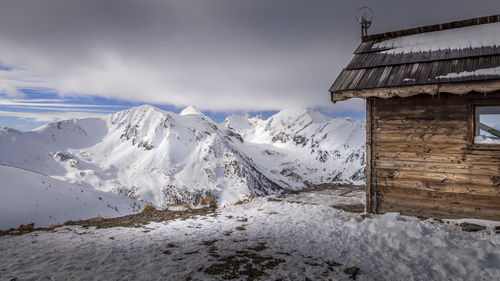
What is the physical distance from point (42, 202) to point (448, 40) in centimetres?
1835

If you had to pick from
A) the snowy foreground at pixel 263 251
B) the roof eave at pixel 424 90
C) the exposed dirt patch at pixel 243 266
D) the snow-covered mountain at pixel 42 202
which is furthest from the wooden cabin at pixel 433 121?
the snow-covered mountain at pixel 42 202

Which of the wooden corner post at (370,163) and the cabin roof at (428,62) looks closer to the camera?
the cabin roof at (428,62)

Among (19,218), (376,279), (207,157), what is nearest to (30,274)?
(376,279)

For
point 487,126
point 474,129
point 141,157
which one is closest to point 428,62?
point 474,129

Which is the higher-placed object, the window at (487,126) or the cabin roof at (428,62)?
the cabin roof at (428,62)

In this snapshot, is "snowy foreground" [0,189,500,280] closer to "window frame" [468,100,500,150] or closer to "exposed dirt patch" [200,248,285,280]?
"exposed dirt patch" [200,248,285,280]

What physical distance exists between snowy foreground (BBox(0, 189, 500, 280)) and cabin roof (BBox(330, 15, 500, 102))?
3.91 m

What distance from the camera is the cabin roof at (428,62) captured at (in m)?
6.75

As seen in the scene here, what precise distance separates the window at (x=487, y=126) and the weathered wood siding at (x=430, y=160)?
586 mm

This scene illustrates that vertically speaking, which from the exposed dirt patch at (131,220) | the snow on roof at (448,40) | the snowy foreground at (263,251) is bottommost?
the exposed dirt patch at (131,220)

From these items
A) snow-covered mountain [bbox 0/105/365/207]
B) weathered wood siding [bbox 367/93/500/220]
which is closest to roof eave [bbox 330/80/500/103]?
weathered wood siding [bbox 367/93/500/220]

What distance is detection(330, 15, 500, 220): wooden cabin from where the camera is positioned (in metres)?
7.04

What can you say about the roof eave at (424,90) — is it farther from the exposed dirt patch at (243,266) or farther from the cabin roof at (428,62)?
the exposed dirt patch at (243,266)

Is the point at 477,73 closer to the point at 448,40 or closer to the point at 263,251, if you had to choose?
the point at 448,40
